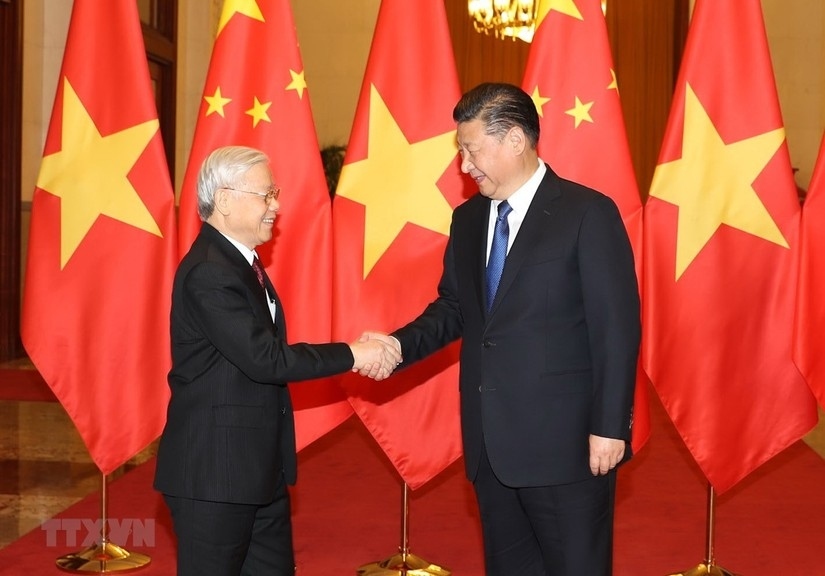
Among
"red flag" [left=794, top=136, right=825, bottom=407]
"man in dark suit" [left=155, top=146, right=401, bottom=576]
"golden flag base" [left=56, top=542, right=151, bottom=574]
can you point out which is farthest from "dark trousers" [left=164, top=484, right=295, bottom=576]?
"red flag" [left=794, top=136, right=825, bottom=407]

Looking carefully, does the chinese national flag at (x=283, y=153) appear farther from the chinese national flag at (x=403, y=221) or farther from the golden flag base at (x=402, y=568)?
the golden flag base at (x=402, y=568)

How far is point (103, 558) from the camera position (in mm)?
3775

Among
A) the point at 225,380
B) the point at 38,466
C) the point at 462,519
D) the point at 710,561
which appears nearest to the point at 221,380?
the point at 225,380

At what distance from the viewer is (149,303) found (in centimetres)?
Result: 380

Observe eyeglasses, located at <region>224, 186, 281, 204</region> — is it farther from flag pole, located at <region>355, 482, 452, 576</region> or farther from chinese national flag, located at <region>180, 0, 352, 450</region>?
flag pole, located at <region>355, 482, 452, 576</region>

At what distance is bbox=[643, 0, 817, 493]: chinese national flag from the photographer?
3.66 metres

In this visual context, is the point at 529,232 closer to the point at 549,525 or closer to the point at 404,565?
the point at 549,525

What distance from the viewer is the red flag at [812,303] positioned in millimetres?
3605

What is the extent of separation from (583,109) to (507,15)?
7064mm

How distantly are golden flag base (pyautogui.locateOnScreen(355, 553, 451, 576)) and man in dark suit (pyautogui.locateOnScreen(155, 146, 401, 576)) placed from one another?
123cm

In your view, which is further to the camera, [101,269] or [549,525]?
[101,269]

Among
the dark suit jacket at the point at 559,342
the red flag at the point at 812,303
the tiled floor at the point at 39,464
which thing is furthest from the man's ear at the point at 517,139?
the tiled floor at the point at 39,464

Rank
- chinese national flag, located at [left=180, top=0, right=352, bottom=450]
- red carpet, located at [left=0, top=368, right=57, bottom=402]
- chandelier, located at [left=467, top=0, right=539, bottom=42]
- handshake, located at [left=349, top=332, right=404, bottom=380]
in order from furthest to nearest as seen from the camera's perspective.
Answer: chandelier, located at [left=467, top=0, right=539, bottom=42] < red carpet, located at [left=0, top=368, right=57, bottom=402] < chinese national flag, located at [left=180, top=0, right=352, bottom=450] < handshake, located at [left=349, top=332, right=404, bottom=380]

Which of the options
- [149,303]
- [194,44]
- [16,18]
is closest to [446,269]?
[149,303]
